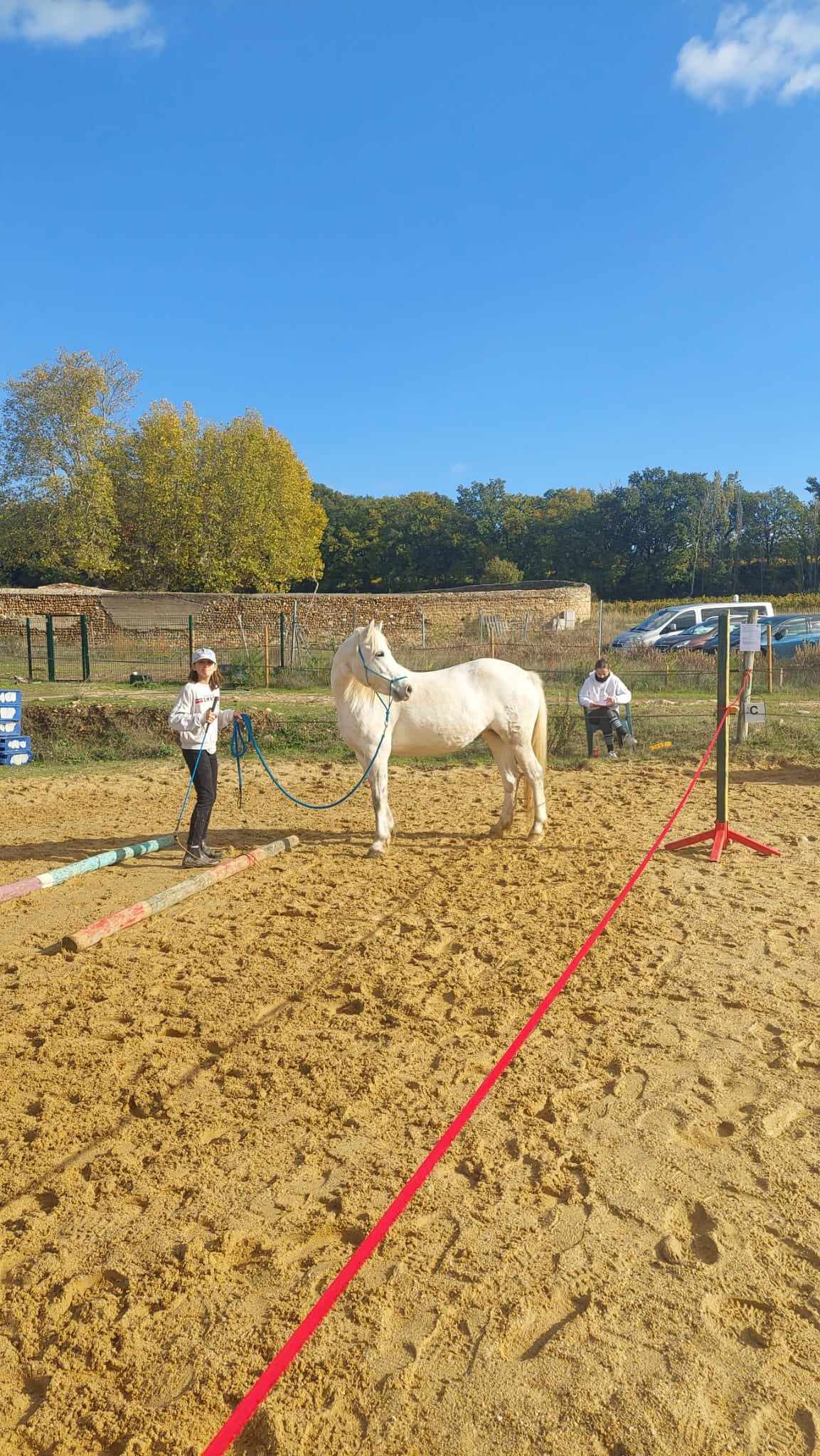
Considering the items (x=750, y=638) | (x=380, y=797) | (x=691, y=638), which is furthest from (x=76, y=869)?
(x=691, y=638)

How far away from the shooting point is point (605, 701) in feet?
41.2

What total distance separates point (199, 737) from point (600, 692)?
266 inches

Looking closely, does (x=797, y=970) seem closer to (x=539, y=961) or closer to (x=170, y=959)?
(x=539, y=961)

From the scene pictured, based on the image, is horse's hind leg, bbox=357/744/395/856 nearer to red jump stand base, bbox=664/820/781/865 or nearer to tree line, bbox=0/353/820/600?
red jump stand base, bbox=664/820/781/865

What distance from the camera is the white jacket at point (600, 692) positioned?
12570 mm

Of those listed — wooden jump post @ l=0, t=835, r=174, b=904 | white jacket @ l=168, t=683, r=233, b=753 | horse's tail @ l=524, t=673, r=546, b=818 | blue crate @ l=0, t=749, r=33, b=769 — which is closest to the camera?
wooden jump post @ l=0, t=835, r=174, b=904

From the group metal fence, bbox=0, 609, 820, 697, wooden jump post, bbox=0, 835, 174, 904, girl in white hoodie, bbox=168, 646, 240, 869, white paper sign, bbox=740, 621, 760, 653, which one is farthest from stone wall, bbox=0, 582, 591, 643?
wooden jump post, bbox=0, 835, 174, 904

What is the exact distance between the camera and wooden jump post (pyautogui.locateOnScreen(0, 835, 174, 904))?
20.8 ft

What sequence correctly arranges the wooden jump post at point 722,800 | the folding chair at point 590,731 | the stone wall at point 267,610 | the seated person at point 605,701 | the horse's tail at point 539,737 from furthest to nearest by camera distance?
1. the stone wall at point 267,610
2. the folding chair at point 590,731
3. the seated person at point 605,701
4. the horse's tail at point 539,737
5. the wooden jump post at point 722,800

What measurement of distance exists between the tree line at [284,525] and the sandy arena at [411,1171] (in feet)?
121

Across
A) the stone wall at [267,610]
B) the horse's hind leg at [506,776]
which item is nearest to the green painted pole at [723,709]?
the horse's hind leg at [506,776]

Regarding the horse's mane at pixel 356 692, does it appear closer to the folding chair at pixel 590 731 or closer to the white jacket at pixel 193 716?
the white jacket at pixel 193 716

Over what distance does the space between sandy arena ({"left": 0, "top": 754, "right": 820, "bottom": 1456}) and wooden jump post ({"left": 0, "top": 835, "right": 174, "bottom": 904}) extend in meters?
0.20

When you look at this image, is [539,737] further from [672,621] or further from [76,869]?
[672,621]
